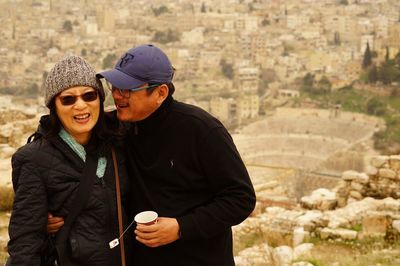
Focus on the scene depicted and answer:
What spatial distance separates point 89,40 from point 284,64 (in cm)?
2411

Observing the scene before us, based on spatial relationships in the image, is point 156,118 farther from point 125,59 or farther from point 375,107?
point 375,107

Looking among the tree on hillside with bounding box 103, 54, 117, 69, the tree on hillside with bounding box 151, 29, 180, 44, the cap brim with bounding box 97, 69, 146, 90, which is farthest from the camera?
the tree on hillside with bounding box 151, 29, 180, 44

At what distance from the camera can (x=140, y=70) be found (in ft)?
7.14

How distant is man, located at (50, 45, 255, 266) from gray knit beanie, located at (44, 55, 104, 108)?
6cm

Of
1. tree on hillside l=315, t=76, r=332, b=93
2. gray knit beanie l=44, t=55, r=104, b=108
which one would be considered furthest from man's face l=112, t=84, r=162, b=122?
tree on hillside l=315, t=76, r=332, b=93

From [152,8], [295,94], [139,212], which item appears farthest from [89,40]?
[139,212]

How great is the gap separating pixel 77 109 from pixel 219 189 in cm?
56

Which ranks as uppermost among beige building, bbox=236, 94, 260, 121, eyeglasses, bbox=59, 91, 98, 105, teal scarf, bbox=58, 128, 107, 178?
eyeglasses, bbox=59, 91, 98, 105

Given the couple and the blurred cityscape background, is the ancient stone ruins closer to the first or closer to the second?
the blurred cityscape background

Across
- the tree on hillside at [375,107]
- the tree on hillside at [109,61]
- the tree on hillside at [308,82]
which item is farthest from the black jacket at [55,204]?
the tree on hillside at [109,61]

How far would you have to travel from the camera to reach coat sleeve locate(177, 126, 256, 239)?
217 centimetres

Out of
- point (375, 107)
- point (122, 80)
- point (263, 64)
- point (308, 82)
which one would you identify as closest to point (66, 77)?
point (122, 80)

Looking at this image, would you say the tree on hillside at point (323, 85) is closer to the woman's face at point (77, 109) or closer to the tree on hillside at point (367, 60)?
the tree on hillside at point (367, 60)

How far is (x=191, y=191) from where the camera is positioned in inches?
88.7
